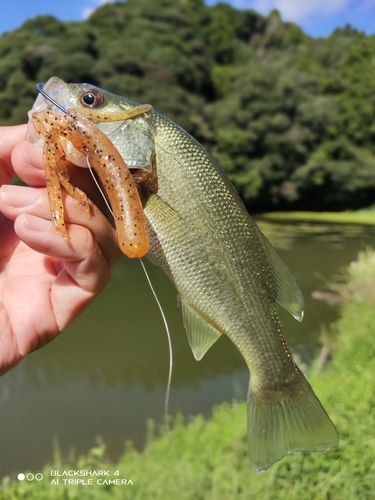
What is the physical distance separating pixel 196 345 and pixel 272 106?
95.4ft

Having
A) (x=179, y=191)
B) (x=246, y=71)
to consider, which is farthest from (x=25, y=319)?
(x=246, y=71)

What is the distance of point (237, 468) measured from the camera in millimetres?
3367

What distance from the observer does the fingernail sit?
1577mm

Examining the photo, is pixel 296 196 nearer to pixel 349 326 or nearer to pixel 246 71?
pixel 246 71

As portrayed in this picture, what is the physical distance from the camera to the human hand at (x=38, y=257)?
1556 mm

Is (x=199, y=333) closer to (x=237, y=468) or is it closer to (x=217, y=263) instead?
(x=217, y=263)

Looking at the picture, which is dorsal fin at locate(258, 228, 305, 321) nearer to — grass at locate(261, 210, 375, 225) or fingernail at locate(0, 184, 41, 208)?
fingernail at locate(0, 184, 41, 208)

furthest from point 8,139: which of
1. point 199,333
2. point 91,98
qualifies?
point 199,333

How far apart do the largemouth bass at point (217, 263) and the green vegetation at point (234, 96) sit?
2184cm

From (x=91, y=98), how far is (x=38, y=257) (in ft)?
2.77

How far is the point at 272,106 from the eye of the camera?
28.2 meters

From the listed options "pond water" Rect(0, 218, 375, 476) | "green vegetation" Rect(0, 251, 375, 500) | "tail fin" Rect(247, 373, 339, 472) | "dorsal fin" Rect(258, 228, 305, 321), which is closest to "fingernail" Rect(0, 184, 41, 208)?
"dorsal fin" Rect(258, 228, 305, 321)

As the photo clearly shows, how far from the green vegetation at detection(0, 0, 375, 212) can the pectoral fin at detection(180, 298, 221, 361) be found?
21999 millimetres

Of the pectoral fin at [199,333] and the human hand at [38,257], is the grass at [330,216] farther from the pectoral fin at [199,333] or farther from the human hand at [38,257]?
the human hand at [38,257]
